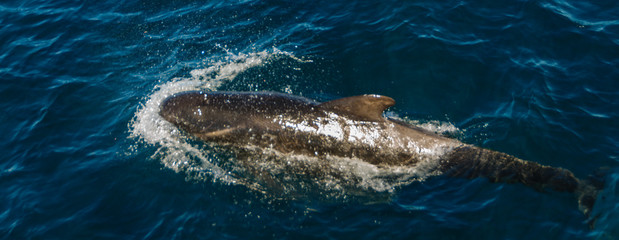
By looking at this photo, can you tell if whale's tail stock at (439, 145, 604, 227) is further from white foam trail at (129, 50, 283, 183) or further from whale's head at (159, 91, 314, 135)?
white foam trail at (129, 50, 283, 183)

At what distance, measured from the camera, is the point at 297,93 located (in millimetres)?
11750

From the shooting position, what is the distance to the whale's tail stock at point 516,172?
8.52 meters

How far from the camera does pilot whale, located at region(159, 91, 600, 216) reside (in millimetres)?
8914

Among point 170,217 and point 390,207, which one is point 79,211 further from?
point 390,207

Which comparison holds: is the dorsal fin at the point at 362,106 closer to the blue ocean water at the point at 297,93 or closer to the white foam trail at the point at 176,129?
the blue ocean water at the point at 297,93

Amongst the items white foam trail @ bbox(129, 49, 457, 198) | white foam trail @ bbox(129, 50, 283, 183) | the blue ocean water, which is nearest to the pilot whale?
white foam trail @ bbox(129, 49, 457, 198)

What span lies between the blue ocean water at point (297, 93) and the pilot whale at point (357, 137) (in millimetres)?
318

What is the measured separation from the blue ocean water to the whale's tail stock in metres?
0.18

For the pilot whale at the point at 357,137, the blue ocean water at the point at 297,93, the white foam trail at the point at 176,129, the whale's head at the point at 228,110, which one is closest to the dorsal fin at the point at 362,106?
the pilot whale at the point at 357,137

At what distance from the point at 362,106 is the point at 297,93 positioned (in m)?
2.83

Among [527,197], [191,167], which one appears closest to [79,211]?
[191,167]

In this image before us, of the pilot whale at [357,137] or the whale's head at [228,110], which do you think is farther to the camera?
the whale's head at [228,110]

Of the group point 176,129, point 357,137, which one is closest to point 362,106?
point 357,137

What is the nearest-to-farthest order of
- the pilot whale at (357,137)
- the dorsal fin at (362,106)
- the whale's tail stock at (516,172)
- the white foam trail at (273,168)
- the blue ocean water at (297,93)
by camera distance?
the whale's tail stock at (516,172)
the blue ocean water at (297,93)
the pilot whale at (357,137)
the dorsal fin at (362,106)
the white foam trail at (273,168)
